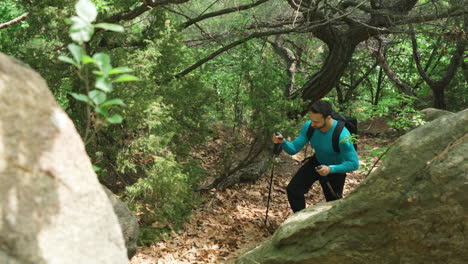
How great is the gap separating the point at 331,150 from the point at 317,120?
447mm

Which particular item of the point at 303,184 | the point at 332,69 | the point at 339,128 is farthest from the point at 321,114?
the point at 332,69

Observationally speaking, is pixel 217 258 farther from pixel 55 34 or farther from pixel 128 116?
pixel 55 34

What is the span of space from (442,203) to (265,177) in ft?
17.8

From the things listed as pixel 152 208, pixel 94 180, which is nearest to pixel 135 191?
pixel 152 208

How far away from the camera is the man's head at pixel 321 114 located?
197 inches

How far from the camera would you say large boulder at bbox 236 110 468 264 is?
3434mm

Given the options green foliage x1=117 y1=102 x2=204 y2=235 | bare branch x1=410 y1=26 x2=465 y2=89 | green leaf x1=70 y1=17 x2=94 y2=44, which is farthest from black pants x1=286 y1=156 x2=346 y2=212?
bare branch x1=410 y1=26 x2=465 y2=89

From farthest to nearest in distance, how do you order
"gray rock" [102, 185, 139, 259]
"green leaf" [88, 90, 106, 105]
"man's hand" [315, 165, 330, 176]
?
"man's hand" [315, 165, 330, 176], "gray rock" [102, 185, 139, 259], "green leaf" [88, 90, 106, 105]

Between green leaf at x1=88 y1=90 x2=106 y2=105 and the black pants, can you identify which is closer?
green leaf at x1=88 y1=90 x2=106 y2=105

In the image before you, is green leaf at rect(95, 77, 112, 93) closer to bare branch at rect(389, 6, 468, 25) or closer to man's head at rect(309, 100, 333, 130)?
man's head at rect(309, 100, 333, 130)

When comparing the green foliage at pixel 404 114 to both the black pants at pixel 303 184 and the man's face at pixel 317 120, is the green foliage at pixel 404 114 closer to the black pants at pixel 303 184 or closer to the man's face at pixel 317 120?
the man's face at pixel 317 120

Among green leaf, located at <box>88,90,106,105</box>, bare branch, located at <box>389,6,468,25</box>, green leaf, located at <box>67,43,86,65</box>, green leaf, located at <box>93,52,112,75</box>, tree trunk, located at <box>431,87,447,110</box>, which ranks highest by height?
bare branch, located at <box>389,6,468,25</box>

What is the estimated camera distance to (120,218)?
449cm

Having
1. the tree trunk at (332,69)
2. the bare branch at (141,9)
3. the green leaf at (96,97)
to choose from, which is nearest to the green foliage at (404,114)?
the tree trunk at (332,69)
